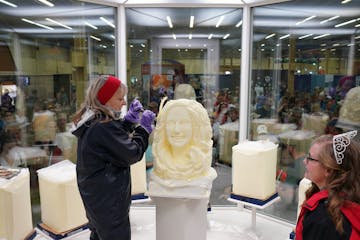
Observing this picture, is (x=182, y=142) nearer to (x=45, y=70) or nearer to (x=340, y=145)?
(x=340, y=145)

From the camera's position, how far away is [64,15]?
350 cm

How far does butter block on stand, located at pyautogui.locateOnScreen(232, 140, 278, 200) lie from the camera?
3150 millimetres

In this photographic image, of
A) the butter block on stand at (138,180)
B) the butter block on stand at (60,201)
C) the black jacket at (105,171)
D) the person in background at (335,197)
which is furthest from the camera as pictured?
the butter block on stand at (138,180)

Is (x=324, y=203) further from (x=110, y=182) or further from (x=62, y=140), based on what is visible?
(x=62, y=140)

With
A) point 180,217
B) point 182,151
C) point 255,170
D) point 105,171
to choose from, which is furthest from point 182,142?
point 255,170

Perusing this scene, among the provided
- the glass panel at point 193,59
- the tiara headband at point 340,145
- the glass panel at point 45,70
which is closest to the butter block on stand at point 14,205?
the glass panel at point 45,70

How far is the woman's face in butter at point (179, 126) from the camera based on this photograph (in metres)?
2.50

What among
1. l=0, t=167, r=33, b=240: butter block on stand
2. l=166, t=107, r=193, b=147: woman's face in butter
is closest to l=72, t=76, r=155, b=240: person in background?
l=166, t=107, r=193, b=147: woman's face in butter

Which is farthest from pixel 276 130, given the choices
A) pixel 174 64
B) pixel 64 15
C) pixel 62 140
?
pixel 64 15

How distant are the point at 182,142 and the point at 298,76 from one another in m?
1.66

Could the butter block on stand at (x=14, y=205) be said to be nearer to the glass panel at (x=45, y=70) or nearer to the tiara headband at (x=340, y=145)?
the glass panel at (x=45, y=70)

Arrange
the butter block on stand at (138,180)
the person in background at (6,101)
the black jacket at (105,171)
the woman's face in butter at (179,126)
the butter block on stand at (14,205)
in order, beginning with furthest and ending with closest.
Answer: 1. the butter block on stand at (138,180)
2. the person in background at (6,101)
3. the woman's face in butter at (179,126)
4. the butter block on stand at (14,205)
5. the black jacket at (105,171)

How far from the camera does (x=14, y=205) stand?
229 centimetres

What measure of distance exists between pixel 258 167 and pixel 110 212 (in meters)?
1.58
